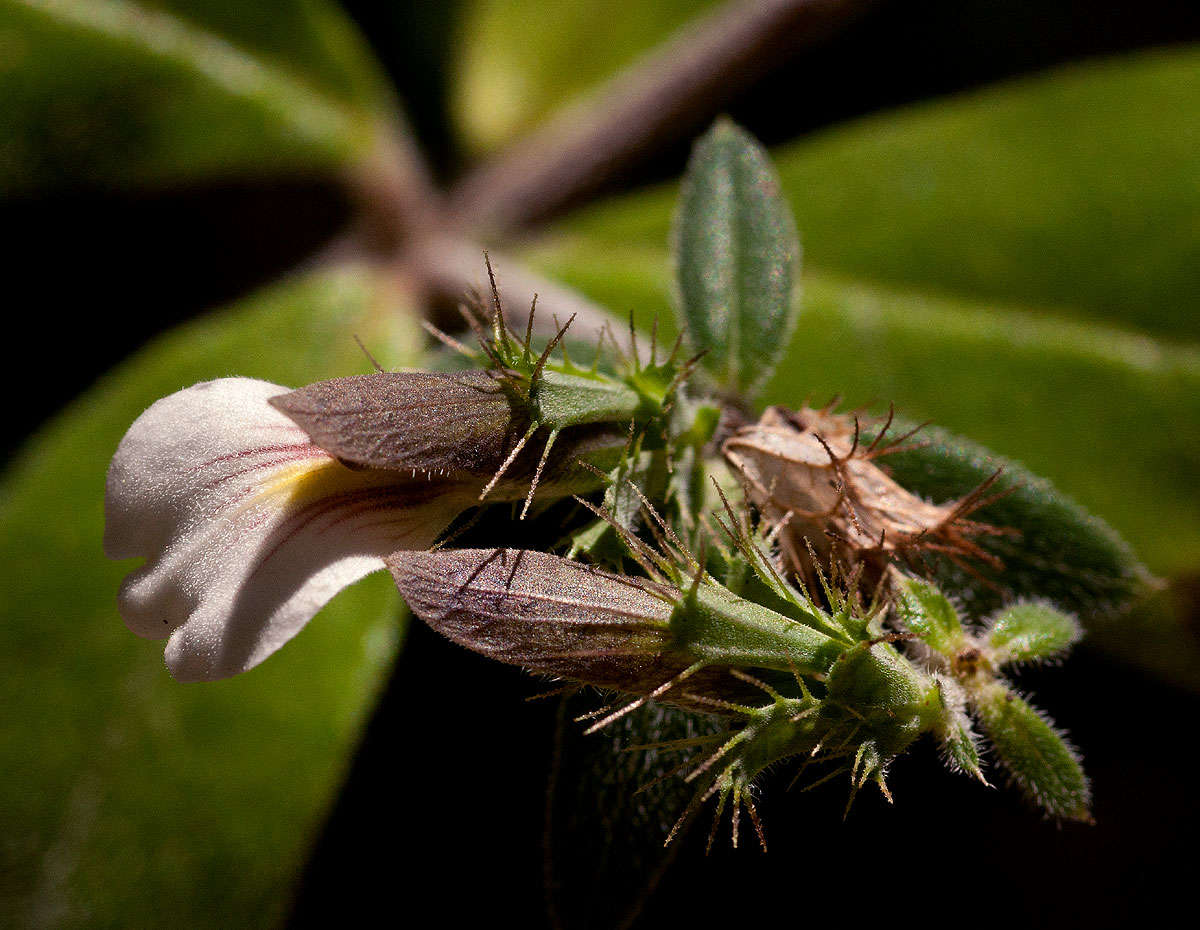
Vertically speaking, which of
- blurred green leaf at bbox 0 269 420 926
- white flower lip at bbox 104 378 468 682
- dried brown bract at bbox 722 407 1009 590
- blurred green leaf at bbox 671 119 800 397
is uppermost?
blurred green leaf at bbox 671 119 800 397

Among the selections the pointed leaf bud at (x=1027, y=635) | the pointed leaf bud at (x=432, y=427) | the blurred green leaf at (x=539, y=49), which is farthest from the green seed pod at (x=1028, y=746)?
the blurred green leaf at (x=539, y=49)

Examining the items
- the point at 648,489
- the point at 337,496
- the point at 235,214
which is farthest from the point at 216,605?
→ the point at 235,214

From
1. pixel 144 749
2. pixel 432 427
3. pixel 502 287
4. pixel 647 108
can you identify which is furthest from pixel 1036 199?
pixel 144 749

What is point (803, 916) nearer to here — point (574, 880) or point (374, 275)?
point (574, 880)

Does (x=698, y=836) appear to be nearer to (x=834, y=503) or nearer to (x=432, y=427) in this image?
(x=834, y=503)

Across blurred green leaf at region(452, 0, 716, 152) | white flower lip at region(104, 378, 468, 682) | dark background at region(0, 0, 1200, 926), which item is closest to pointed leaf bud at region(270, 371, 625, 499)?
white flower lip at region(104, 378, 468, 682)

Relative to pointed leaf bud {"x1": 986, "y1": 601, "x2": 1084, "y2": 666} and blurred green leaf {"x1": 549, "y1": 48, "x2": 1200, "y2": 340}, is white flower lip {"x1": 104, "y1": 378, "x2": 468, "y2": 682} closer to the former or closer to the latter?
pointed leaf bud {"x1": 986, "y1": 601, "x2": 1084, "y2": 666}
